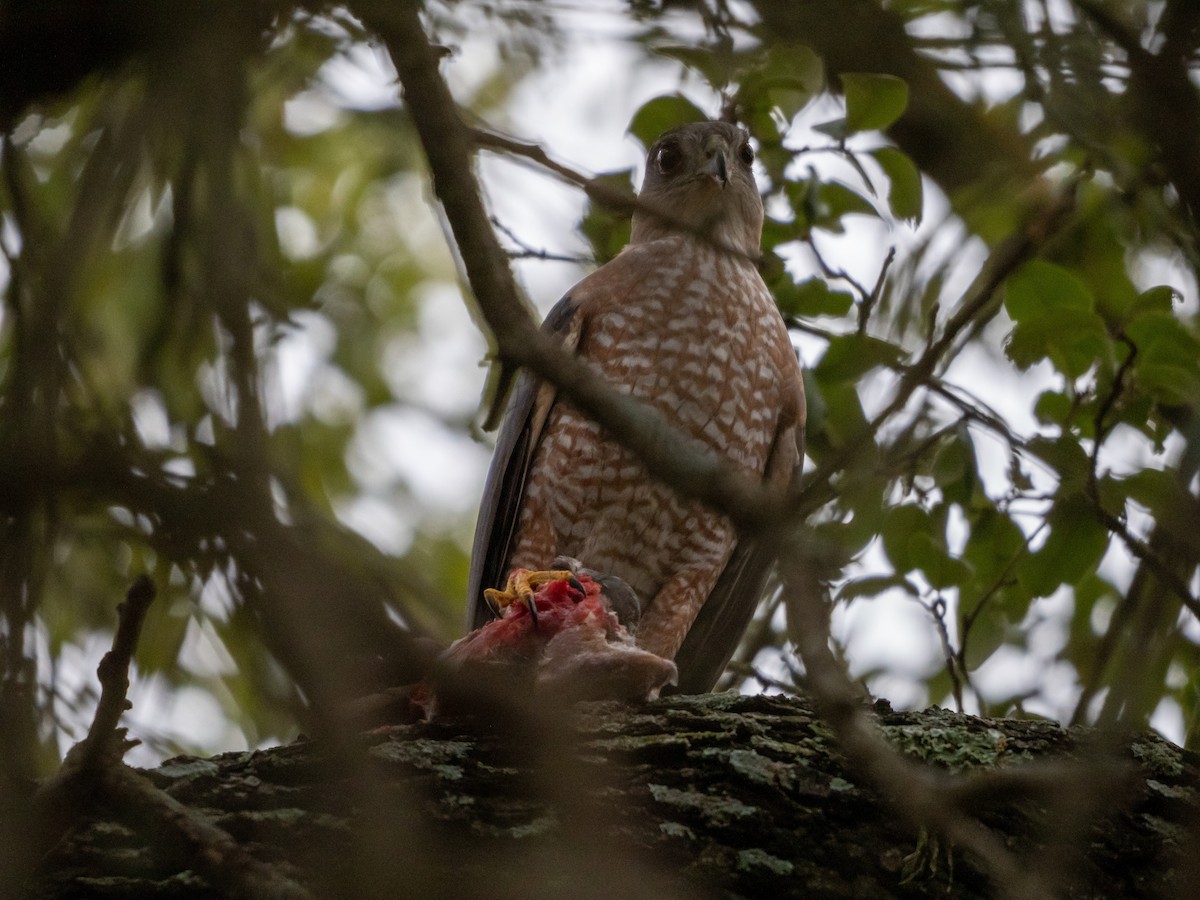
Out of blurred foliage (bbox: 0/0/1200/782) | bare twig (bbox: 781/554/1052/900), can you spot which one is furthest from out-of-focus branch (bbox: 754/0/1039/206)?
bare twig (bbox: 781/554/1052/900)

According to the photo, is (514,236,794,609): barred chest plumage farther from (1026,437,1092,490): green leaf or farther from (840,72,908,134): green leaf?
(1026,437,1092,490): green leaf

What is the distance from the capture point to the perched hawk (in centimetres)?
437

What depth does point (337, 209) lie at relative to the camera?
6.08 m

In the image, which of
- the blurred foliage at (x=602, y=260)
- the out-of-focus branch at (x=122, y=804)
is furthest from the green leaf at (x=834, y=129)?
the out-of-focus branch at (x=122, y=804)

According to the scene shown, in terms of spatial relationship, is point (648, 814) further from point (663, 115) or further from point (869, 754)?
point (663, 115)

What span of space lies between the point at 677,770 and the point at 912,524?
1334 millimetres

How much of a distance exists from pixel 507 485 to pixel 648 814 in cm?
207

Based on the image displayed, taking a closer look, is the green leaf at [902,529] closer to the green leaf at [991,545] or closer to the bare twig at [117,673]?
the green leaf at [991,545]

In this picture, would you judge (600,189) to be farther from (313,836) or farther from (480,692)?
(313,836)

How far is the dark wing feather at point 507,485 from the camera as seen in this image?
4.44 metres

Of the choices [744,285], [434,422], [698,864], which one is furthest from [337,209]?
[698,864]

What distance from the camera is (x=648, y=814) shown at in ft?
8.64

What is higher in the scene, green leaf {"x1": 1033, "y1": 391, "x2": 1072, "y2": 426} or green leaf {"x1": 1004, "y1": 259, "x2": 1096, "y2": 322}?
green leaf {"x1": 1004, "y1": 259, "x2": 1096, "y2": 322}

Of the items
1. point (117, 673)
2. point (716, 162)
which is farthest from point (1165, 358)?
point (117, 673)
